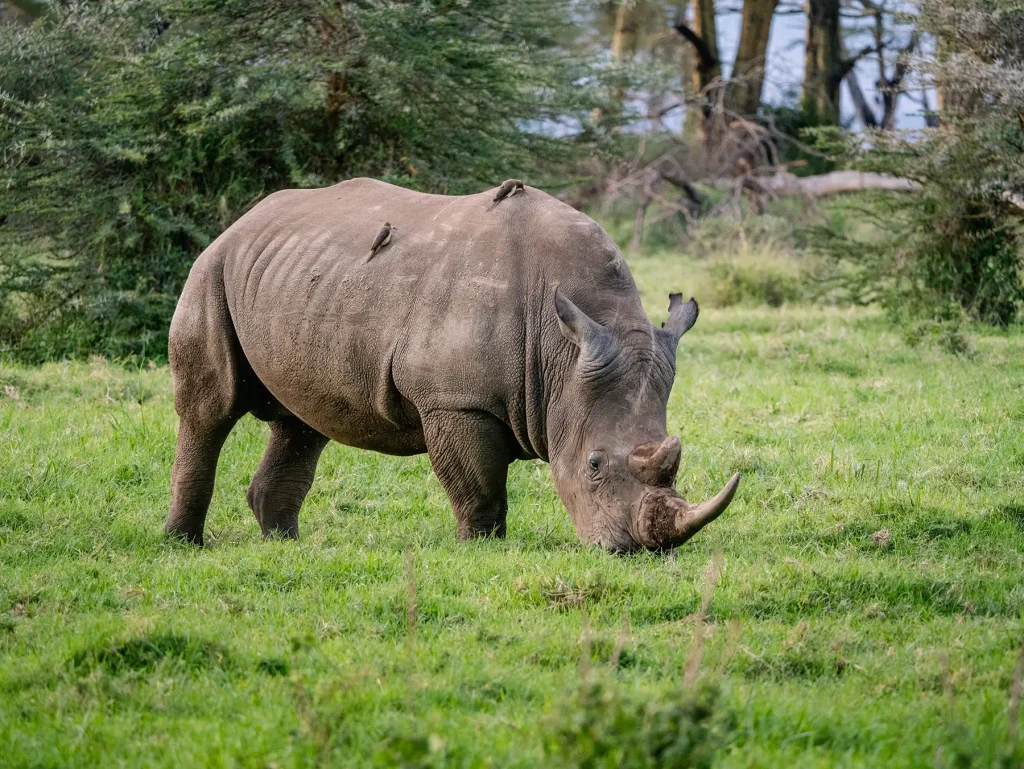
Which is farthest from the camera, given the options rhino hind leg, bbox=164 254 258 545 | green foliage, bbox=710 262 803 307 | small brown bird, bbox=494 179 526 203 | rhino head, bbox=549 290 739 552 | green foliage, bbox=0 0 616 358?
green foliage, bbox=710 262 803 307

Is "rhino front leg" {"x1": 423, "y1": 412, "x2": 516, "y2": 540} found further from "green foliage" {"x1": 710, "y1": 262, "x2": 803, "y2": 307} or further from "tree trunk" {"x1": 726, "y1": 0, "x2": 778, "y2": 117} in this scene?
"tree trunk" {"x1": 726, "y1": 0, "x2": 778, "y2": 117}

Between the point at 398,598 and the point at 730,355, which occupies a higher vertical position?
the point at 398,598

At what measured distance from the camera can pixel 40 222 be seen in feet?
44.9

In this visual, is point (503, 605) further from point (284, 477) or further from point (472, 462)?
point (284, 477)

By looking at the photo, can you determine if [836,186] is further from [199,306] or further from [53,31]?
[199,306]

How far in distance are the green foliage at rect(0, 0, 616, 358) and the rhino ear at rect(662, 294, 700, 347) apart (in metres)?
6.38

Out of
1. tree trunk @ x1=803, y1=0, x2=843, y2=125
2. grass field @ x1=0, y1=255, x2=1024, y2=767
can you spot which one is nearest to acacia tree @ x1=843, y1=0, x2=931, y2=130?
tree trunk @ x1=803, y1=0, x2=843, y2=125

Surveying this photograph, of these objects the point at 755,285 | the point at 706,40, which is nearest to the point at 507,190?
the point at 755,285

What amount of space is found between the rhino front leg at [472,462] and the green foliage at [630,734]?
9.79ft

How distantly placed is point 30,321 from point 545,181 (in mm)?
5684

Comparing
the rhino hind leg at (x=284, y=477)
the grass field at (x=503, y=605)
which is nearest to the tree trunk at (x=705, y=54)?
the grass field at (x=503, y=605)

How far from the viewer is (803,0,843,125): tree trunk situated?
29188 mm

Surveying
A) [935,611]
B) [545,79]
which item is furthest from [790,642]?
[545,79]

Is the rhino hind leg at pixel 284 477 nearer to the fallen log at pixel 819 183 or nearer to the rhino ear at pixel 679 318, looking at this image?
the rhino ear at pixel 679 318
